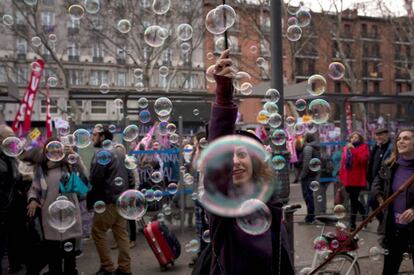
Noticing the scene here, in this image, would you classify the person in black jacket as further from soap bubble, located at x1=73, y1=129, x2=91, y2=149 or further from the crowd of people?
soap bubble, located at x1=73, y1=129, x2=91, y2=149

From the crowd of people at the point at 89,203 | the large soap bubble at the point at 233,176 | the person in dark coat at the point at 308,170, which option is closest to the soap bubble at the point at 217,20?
the crowd of people at the point at 89,203

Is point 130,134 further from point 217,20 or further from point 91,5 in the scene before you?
point 217,20

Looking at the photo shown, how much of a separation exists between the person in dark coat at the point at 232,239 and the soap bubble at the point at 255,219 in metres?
0.02

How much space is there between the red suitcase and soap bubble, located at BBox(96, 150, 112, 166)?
1.17 meters

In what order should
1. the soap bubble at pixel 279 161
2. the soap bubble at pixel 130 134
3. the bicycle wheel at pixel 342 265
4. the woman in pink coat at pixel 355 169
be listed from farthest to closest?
the woman in pink coat at pixel 355 169, the soap bubble at pixel 130 134, the bicycle wheel at pixel 342 265, the soap bubble at pixel 279 161

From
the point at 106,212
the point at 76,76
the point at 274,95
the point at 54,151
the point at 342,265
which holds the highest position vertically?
the point at 76,76

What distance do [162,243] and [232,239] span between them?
416 centimetres

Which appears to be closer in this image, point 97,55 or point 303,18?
point 303,18

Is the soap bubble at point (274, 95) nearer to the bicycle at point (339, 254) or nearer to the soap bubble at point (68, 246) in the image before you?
the bicycle at point (339, 254)

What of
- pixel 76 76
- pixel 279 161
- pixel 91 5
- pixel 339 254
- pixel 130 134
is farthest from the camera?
pixel 76 76

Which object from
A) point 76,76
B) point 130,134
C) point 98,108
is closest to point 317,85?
point 130,134

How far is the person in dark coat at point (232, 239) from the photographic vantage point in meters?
1.98

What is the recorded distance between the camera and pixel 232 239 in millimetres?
2031

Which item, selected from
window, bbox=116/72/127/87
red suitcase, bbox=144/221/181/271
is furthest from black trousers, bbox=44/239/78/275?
window, bbox=116/72/127/87
